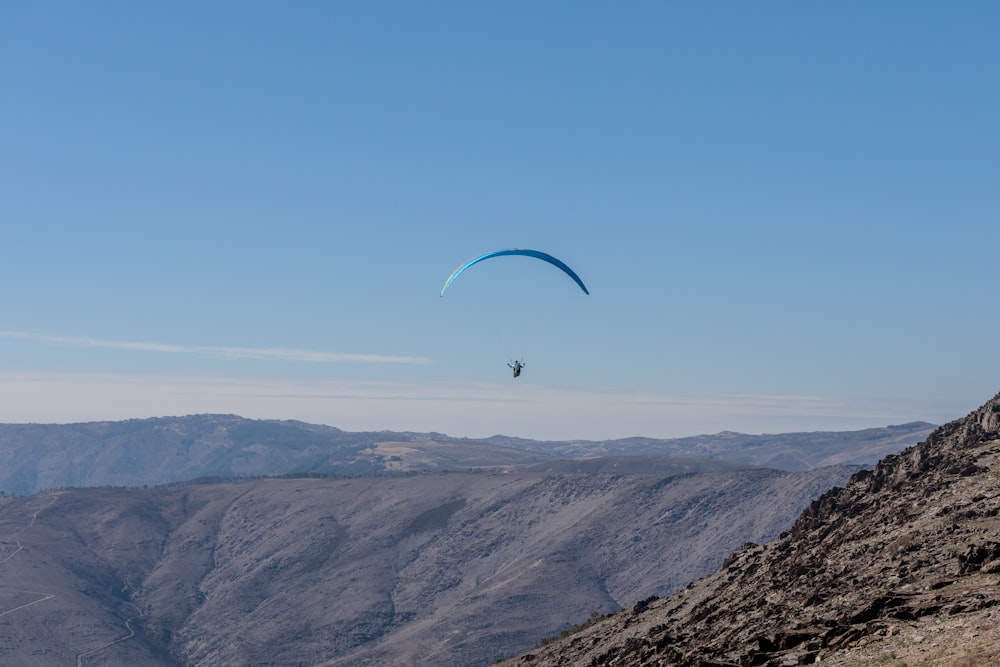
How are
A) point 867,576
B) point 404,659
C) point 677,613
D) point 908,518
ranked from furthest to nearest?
point 404,659
point 677,613
point 908,518
point 867,576

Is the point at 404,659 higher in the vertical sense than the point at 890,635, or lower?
lower

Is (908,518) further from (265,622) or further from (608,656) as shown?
(265,622)

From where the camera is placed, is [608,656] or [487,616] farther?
[487,616]

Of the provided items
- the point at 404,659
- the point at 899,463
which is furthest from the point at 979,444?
the point at 404,659

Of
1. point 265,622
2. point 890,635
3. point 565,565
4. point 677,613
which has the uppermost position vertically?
point 890,635

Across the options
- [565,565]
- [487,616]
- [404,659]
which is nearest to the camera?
[404,659]

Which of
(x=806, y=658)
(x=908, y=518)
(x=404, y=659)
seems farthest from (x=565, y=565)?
(x=806, y=658)
